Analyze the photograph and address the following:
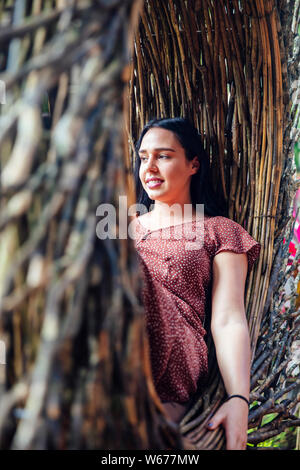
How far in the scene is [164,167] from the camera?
1.22 m

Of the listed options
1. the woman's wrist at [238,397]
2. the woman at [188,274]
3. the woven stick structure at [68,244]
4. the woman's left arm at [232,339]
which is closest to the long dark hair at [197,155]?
the woman at [188,274]

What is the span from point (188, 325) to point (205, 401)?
158 mm

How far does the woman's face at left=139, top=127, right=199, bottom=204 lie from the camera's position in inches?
48.0

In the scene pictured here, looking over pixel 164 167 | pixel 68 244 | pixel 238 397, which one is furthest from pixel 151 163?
pixel 68 244

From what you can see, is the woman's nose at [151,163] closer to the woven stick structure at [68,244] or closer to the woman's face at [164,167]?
the woman's face at [164,167]

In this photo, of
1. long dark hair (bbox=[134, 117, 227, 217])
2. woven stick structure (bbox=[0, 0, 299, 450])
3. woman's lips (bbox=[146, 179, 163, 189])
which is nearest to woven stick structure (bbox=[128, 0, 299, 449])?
long dark hair (bbox=[134, 117, 227, 217])

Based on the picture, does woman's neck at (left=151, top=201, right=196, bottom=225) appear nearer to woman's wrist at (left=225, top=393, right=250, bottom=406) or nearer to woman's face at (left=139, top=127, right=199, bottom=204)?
woman's face at (left=139, top=127, right=199, bottom=204)

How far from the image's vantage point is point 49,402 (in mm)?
422

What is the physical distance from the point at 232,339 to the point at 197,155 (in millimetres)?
481

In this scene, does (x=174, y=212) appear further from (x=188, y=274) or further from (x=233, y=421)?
(x=233, y=421)

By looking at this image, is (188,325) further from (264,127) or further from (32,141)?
(32,141)

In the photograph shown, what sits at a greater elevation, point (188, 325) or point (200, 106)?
point (200, 106)

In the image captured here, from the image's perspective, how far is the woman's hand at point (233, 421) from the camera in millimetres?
832

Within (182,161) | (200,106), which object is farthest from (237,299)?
(200,106)
